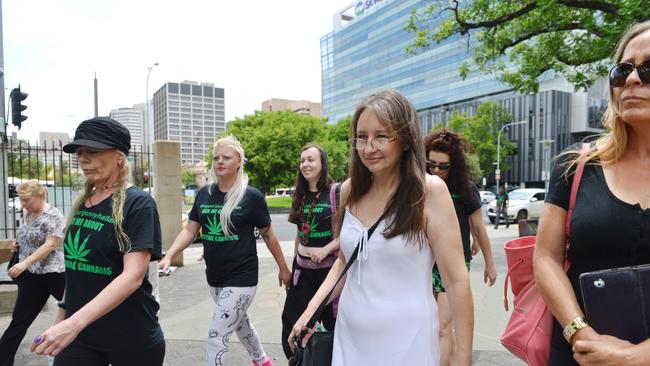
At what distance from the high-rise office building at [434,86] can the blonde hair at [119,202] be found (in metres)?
27.6

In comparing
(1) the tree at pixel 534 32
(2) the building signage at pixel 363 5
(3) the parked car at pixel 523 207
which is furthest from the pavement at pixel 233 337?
(2) the building signage at pixel 363 5

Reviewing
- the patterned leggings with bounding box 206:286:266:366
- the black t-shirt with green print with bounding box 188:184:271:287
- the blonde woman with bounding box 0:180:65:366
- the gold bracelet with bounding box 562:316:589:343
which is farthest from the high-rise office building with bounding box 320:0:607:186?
the gold bracelet with bounding box 562:316:589:343

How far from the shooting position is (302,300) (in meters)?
3.75

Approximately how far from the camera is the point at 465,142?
152 inches

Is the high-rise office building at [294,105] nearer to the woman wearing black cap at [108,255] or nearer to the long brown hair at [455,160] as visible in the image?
the long brown hair at [455,160]

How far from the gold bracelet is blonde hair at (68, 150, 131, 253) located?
2.00 metres

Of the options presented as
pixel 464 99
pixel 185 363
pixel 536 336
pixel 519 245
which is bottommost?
pixel 185 363

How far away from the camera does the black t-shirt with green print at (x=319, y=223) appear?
156 inches

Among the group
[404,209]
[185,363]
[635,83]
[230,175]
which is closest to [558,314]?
[404,209]

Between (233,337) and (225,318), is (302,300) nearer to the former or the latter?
(225,318)

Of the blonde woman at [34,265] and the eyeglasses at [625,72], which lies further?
the blonde woman at [34,265]

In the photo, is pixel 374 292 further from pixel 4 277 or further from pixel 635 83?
pixel 4 277

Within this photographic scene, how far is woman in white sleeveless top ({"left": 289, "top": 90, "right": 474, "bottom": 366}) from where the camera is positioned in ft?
5.77

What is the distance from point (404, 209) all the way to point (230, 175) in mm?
2403
